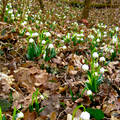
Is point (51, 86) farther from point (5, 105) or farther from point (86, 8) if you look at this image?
point (86, 8)

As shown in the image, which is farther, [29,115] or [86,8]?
[86,8]

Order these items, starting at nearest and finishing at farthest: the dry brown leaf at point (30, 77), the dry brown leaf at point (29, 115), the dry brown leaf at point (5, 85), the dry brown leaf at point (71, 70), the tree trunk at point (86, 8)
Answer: the dry brown leaf at point (29, 115)
the dry brown leaf at point (5, 85)
the dry brown leaf at point (30, 77)
the dry brown leaf at point (71, 70)
the tree trunk at point (86, 8)

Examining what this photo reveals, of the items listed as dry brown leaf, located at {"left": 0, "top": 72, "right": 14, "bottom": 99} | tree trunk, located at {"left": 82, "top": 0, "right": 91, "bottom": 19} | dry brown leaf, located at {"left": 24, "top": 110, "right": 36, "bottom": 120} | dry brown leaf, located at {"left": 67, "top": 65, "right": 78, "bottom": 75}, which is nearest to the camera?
dry brown leaf, located at {"left": 24, "top": 110, "right": 36, "bottom": 120}

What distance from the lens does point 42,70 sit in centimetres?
226

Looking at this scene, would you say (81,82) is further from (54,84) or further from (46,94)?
(46,94)

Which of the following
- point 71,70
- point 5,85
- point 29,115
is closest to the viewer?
point 29,115

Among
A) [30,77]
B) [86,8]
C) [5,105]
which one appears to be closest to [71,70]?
[30,77]

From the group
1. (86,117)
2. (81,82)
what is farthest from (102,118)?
(81,82)

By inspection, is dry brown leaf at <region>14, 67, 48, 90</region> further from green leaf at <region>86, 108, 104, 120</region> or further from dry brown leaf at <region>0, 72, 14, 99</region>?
green leaf at <region>86, 108, 104, 120</region>

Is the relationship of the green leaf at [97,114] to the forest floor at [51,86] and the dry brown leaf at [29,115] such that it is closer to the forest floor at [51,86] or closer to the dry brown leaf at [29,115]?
the forest floor at [51,86]

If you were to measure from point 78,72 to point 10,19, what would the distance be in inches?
108

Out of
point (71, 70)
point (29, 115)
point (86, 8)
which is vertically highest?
point (86, 8)

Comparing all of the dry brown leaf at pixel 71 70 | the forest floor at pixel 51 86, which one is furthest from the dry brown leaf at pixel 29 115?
the dry brown leaf at pixel 71 70

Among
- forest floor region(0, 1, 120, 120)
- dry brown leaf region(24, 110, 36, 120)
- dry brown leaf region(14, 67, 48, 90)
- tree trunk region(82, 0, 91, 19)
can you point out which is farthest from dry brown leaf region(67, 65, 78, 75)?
tree trunk region(82, 0, 91, 19)
